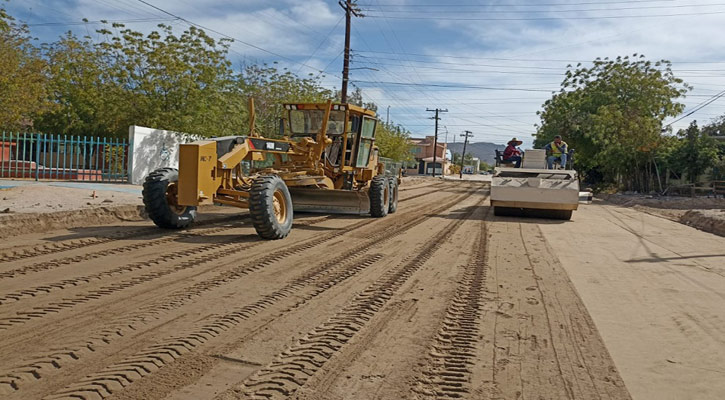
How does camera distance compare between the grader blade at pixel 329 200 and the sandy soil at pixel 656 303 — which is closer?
the sandy soil at pixel 656 303

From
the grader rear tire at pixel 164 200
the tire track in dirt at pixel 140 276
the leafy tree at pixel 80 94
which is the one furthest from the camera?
the leafy tree at pixel 80 94

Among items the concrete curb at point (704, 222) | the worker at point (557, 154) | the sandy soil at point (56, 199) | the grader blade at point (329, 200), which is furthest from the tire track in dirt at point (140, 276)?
the concrete curb at point (704, 222)

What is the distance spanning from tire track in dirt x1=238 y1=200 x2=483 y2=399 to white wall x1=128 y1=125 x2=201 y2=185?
13810mm

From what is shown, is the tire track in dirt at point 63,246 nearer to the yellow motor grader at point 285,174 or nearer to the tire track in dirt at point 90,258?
the yellow motor grader at point 285,174

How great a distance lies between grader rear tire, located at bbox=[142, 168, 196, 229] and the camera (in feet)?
29.2

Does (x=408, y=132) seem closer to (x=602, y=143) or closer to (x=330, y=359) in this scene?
(x=602, y=143)

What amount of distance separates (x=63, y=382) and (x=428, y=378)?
225 cm

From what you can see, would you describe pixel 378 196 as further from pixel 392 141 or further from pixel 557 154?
pixel 392 141

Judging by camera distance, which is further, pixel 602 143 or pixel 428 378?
pixel 602 143

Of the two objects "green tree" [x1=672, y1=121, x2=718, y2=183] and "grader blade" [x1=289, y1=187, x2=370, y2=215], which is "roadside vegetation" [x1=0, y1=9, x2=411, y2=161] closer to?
"grader blade" [x1=289, y1=187, x2=370, y2=215]

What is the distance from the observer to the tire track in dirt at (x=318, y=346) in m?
3.47

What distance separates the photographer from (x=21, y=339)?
407cm

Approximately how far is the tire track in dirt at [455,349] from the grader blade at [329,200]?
5795 millimetres

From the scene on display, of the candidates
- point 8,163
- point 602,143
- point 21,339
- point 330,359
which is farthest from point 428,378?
point 602,143
